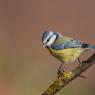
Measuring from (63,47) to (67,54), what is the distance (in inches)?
3.2

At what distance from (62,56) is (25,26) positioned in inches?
92.8

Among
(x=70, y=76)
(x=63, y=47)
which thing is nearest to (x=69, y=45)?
(x=63, y=47)

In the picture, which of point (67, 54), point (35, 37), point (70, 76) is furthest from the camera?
point (35, 37)

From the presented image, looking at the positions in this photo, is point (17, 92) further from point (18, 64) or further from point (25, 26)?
point (25, 26)

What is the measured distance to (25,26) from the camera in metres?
3.75

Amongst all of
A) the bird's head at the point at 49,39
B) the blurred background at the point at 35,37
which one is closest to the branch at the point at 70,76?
the bird's head at the point at 49,39

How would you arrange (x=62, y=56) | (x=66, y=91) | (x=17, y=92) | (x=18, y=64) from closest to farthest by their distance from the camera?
1. (x=62, y=56)
2. (x=66, y=91)
3. (x=17, y=92)
4. (x=18, y=64)

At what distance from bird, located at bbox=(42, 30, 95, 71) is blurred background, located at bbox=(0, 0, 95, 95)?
937 mm

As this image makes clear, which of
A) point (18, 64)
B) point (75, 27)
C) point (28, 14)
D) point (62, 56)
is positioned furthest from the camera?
point (28, 14)

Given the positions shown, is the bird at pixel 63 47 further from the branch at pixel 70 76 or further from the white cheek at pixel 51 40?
the branch at pixel 70 76

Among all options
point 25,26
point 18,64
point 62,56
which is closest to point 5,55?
point 18,64

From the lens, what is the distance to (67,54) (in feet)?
4.83

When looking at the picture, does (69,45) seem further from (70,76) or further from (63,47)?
(70,76)

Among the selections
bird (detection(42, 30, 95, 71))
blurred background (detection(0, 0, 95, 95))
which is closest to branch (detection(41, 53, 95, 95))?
bird (detection(42, 30, 95, 71))
